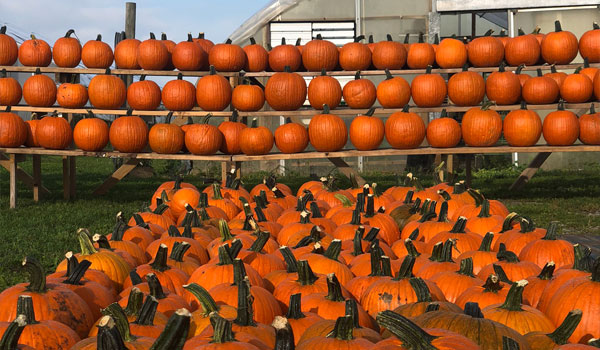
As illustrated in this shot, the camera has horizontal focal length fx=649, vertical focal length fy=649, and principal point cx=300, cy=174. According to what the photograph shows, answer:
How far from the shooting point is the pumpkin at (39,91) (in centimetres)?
866

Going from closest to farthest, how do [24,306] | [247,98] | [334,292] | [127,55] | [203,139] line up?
[24,306] < [334,292] < [203,139] < [247,98] < [127,55]

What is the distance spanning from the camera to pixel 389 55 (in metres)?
8.95

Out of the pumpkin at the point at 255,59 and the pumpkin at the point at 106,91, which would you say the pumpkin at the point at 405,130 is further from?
the pumpkin at the point at 106,91

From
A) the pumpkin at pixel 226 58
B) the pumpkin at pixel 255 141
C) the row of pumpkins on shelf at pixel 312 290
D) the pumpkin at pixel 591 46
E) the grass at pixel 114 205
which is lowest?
the grass at pixel 114 205

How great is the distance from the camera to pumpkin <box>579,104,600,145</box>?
27.0 ft

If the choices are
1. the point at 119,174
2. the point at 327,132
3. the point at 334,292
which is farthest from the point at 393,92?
the point at 334,292

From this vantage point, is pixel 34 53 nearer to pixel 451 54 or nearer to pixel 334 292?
pixel 451 54

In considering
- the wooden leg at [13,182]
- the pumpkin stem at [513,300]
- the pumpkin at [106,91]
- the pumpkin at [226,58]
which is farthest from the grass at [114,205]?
the pumpkin stem at [513,300]

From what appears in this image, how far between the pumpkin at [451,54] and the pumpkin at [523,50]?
638mm

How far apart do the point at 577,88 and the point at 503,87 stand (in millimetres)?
978

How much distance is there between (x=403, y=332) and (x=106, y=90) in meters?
7.63

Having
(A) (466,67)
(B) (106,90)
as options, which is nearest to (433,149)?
(A) (466,67)

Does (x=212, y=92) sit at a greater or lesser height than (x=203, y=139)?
greater

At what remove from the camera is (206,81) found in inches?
334
